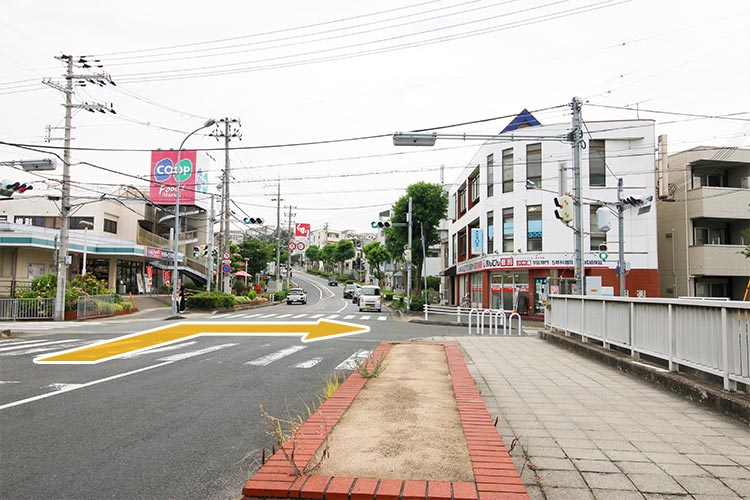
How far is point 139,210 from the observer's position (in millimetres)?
47281

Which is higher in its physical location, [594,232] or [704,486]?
[594,232]

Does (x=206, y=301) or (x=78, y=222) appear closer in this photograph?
(x=206, y=301)

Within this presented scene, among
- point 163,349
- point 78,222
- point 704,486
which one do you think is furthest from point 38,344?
A: point 78,222

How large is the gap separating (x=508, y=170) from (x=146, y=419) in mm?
28599

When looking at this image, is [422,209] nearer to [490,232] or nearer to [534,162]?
[490,232]

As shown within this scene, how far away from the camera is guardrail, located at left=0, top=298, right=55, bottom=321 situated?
23986 mm

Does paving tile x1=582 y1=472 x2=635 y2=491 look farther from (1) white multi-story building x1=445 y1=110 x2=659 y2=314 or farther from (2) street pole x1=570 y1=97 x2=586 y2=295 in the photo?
(1) white multi-story building x1=445 y1=110 x2=659 y2=314

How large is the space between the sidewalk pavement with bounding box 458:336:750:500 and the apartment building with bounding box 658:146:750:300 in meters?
27.2

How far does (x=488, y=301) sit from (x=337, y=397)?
27826mm

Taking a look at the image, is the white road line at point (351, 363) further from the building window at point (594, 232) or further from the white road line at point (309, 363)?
the building window at point (594, 232)

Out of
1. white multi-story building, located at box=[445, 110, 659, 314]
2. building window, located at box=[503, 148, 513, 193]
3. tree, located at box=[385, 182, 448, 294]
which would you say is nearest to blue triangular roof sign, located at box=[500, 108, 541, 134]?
white multi-story building, located at box=[445, 110, 659, 314]

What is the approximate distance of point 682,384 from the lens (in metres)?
6.50

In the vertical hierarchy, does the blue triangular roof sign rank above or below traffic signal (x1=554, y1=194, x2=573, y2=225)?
above

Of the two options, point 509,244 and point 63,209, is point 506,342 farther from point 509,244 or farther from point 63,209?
point 63,209
